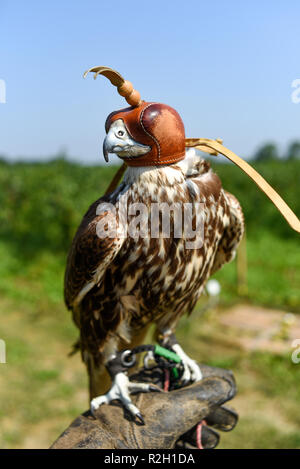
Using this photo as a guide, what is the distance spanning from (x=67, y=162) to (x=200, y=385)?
27.8ft

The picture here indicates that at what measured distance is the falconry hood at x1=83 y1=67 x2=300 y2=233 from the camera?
1424 mm

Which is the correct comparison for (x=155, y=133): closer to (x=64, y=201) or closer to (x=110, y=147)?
(x=110, y=147)

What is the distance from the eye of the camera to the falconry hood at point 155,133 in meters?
1.42

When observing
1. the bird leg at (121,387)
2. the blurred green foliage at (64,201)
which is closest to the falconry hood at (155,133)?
the bird leg at (121,387)

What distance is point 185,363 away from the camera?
1999mm

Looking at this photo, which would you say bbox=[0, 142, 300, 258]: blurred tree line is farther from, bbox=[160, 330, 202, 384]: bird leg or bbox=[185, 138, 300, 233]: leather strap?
bbox=[185, 138, 300, 233]: leather strap

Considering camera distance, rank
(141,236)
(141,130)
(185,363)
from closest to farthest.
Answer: (141,130), (141,236), (185,363)

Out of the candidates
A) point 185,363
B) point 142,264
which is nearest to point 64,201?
point 185,363

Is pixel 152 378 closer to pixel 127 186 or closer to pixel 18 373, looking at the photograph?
pixel 127 186

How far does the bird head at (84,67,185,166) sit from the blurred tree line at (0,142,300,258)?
5.48 metres

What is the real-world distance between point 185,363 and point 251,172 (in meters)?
0.96

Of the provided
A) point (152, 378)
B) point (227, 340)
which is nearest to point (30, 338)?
point (227, 340)

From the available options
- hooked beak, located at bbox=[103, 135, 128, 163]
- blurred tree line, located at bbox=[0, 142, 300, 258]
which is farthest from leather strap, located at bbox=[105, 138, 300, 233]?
blurred tree line, located at bbox=[0, 142, 300, 258]

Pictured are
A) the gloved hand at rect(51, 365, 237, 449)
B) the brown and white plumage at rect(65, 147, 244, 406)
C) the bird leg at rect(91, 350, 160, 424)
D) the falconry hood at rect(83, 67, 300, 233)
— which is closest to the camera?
the falconry hood at rect(83, 67, 300, 233)
